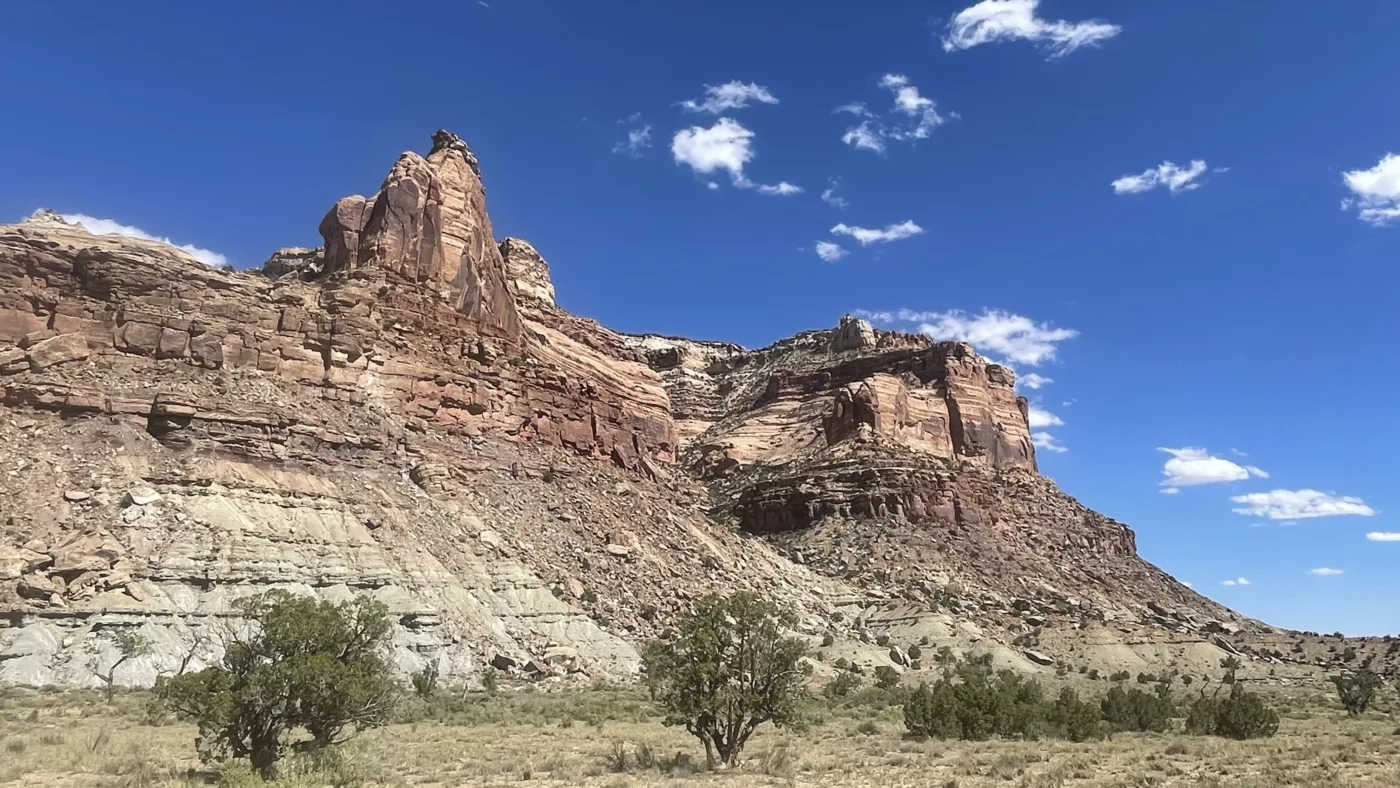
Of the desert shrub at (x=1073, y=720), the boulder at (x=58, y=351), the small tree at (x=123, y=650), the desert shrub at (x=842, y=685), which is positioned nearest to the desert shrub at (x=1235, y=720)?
the desert shrub at (x=1073, y=720)

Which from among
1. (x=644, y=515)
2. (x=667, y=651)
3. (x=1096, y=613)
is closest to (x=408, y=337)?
(x=644, y=515)

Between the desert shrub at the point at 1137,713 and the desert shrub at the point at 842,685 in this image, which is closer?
the desert shrub at the point at 1137,713

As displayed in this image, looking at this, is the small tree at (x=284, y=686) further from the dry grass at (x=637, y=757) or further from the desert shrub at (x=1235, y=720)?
the desert shrub at (x=1235, y=720)

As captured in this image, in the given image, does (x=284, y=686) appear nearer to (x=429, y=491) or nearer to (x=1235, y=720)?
(x=1235, y=720)

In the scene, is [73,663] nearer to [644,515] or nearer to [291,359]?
[291,359]

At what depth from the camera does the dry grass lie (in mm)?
17125

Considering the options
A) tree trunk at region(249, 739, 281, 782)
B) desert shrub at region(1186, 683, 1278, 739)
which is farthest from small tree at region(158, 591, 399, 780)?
desert shrub at region(1186, 683, 1278, 739)

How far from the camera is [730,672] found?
20.5 m

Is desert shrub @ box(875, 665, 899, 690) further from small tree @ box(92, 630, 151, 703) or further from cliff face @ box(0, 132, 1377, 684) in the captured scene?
small tree @ box(92, 630, 151, 703)

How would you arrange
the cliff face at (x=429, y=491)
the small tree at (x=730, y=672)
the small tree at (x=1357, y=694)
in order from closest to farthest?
the small tree at (x=730, y=672)
the cliff face at (x=429, y=491)
the small tree at (x=1357, y=694)

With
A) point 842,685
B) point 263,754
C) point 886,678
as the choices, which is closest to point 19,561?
point 263,754

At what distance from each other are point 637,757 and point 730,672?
300 cm

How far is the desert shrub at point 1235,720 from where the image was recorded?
27203mm

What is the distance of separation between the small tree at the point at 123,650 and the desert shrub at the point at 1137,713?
3231 cm
